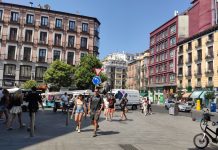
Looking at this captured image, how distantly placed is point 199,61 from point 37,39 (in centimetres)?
A: 3190

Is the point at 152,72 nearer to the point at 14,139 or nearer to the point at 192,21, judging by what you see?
the point at 192,21

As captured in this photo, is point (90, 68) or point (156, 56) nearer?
point (90, 68)

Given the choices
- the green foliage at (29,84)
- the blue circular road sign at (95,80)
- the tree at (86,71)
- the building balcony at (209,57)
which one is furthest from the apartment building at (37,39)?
the blue circular road sign at (95,80)

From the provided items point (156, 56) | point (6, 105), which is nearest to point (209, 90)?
point (156, 56)

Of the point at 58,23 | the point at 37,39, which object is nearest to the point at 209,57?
the point at 58,23

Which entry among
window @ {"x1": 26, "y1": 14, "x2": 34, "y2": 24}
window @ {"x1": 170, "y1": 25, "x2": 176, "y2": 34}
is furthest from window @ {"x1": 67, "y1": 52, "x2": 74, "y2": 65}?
window @ {"x1": 170, "y1": 25, "x2": 176, "y2": 34}

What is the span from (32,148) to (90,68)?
4024 centimetres

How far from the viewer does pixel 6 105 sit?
12.6 meters

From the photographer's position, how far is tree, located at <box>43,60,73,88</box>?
154 ft

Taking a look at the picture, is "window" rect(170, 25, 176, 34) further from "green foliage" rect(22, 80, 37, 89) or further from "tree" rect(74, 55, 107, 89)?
"green foliage" rect(22, 80, 37, 89)

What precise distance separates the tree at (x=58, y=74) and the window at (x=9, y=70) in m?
7.08

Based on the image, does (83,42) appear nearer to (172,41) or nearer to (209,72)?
(172,41)

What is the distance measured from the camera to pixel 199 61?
174 feet

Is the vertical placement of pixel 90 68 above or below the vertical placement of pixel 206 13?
below
